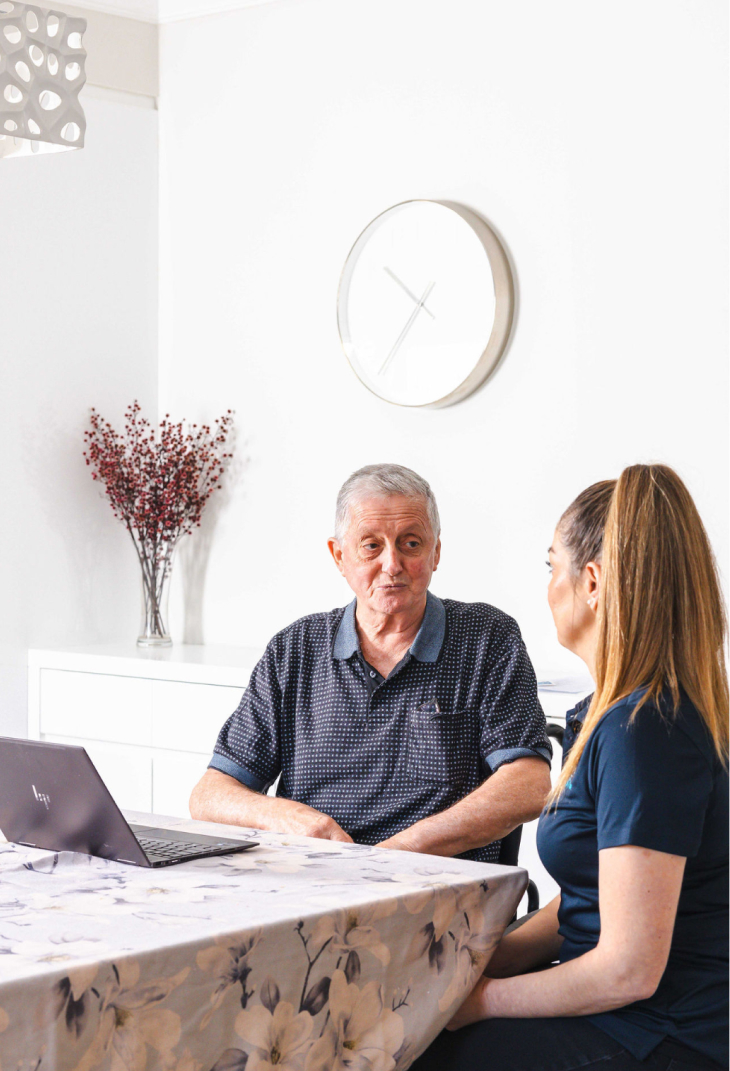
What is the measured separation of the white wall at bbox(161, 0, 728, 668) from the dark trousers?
151cm

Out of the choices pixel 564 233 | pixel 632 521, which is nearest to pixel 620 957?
pixel 632 521

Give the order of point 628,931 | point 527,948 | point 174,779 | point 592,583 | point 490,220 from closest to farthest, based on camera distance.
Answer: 1. point 628,931
2. point 592,583
3. point 527,948
4. point 490,220
5. point 174,779

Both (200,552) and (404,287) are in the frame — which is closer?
(404,287)

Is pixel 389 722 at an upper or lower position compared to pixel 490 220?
lower

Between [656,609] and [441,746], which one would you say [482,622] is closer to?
[441,746]

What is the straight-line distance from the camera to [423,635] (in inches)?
84.0

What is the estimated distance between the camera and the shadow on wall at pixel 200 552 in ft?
12.2

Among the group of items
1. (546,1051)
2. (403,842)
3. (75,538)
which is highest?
(75,538)

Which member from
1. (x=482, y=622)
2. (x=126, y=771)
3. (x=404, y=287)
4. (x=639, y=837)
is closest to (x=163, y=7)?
(x=404, y=287)

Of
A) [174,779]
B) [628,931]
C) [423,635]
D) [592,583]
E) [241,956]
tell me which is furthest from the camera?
[174,779]

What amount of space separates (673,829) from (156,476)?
2.56m

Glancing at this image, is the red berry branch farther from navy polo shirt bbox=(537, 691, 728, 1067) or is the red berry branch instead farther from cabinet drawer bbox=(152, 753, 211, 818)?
navy polo shirt bbox=(537, 691, 728, 1067)

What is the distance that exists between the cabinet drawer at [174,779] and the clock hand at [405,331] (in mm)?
1115

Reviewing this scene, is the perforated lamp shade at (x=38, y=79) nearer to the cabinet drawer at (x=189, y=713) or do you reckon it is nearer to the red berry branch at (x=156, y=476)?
the cabinet drawer at (x=189, y=713)
